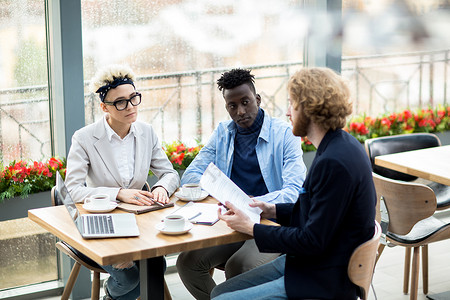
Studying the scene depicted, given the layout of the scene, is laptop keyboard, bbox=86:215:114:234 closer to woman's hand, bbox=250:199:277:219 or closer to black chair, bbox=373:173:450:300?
woman's hand, bbox=250:199:277:219

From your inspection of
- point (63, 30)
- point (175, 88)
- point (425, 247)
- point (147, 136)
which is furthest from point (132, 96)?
point (425, 247)

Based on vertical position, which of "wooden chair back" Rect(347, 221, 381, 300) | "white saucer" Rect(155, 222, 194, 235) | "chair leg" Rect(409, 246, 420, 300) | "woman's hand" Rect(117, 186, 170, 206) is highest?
"woman's hand" Rect(117, 186, 170, 206)

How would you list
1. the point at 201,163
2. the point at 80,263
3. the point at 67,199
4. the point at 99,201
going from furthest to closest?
the point at 201,163 < the point at 80,263 < the point at 99,201 < the point at 67,199

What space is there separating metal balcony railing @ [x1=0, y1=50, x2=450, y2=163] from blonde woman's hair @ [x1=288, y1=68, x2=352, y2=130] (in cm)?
77

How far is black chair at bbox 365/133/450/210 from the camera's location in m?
3.76

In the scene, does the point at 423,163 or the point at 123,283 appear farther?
the point at 423,163

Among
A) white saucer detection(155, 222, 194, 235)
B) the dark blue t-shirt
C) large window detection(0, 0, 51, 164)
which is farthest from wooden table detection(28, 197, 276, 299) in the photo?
large window detection(0, 0, 51, 164)

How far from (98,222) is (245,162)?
3.04 feet

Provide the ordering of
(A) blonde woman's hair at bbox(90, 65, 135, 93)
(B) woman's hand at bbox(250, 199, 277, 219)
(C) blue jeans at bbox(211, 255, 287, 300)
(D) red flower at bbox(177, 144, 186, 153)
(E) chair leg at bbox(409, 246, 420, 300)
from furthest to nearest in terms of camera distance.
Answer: (D) red flower at bbox(177, 144, 186, 153) → (E) chair leg at bbox(409, 246, 420, 300) → (A) blonde woman's hair at bbox(90, 65, 135, 93) → (B) woman's hand at bbox(250, 199, 277, 219) → (C) blue jeans at bbox(211, 255, 287, 300)

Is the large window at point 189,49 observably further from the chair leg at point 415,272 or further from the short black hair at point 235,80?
the chair leg at point 415,272

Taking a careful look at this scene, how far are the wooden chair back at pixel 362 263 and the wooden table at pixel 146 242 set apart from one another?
0.44 meters

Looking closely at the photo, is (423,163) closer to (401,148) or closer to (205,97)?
(401,148)

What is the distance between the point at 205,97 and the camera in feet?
13.5

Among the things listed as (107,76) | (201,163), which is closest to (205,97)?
(201,163)
